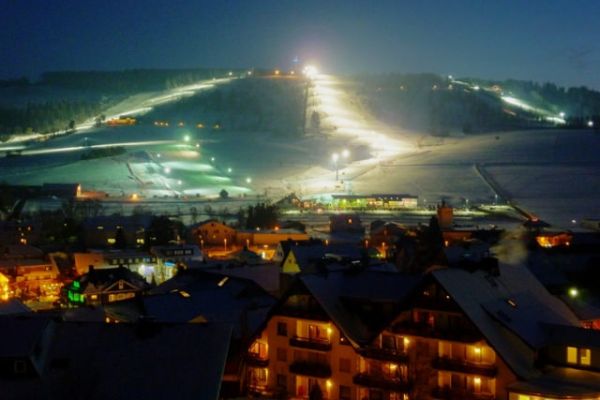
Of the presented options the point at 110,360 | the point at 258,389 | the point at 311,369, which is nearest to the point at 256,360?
the point at 258,389

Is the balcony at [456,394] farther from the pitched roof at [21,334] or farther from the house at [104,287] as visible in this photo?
the house at [104,287]

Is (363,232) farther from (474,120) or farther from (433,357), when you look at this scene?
(474,120)

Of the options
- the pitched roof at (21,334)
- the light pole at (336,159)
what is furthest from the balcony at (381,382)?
the light pole at (336,159)

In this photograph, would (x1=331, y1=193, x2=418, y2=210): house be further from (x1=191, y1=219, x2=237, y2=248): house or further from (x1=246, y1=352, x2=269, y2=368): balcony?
(x1=246, y1=352, x2=269, y2=368): balcony

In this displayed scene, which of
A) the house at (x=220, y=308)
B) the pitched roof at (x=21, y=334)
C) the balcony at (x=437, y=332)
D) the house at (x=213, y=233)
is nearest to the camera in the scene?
the pitched roof at (x=21, y=334)

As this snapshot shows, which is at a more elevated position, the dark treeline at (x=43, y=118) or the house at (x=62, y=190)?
the dark treeline at (x=43, y=118)

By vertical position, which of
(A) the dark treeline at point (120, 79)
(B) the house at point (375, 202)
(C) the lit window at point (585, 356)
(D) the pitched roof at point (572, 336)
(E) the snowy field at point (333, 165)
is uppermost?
(A) the dark treeline at point (120, 79)

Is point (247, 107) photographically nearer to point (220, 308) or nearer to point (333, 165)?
point (333, 165)
